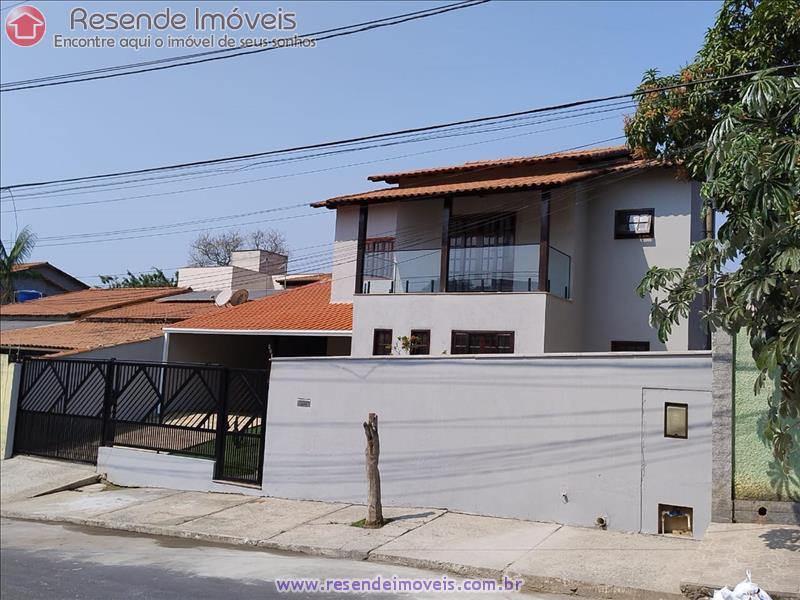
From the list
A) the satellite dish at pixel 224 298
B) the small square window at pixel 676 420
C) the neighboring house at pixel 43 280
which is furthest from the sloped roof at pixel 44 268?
the small square window at pixel 676 420

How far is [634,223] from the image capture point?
1506cm

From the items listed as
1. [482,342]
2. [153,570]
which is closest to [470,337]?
[482,342]

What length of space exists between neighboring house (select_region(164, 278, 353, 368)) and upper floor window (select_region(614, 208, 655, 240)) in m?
6.21

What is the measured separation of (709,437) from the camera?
8.55 m

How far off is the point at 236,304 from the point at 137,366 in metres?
6.46

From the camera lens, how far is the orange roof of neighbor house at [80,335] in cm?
1878

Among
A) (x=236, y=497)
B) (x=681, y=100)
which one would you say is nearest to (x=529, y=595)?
(x=236, y=497)

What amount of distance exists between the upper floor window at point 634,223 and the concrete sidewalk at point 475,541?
25.1ft

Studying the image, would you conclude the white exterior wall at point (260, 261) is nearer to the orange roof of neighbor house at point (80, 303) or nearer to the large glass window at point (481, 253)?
the orange roof of neighbor house at point (80, 303)

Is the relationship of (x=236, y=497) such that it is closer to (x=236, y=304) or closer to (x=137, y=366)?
(x=137, y=366)

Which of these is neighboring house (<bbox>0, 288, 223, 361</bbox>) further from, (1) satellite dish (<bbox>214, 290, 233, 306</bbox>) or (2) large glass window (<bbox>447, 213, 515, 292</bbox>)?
(2) large glass window (<bbox>447, 213, 515, 292</bbox>)

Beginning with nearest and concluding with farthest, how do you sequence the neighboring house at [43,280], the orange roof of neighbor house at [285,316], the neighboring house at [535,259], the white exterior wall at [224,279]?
the neighboring house at [535,259] < the orange roof of neighbor house at [285,316] < the white exterior wall at [224,279] < the neighboring house at [43,280]

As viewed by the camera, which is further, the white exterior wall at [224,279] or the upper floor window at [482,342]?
the white exterior wall at [224,279]

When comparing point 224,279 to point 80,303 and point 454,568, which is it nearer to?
point 80,303
